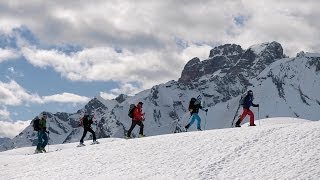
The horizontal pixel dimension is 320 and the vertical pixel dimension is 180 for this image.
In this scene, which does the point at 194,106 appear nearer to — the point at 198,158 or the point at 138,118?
the point at 138,118

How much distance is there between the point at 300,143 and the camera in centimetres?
1716

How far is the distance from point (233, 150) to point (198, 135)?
11.5 ft

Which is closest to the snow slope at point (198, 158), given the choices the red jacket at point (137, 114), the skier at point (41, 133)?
the red jacket at point (137, 114)

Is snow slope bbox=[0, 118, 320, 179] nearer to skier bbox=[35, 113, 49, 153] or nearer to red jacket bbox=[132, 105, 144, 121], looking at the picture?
red jacket bbox=[132, 105, 144, 121]

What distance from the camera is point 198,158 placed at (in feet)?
59.0

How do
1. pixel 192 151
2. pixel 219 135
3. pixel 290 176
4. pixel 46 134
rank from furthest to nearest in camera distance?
pixel 46 134 < pixel 219 135 < pixel 192 151 < pixel 290 176

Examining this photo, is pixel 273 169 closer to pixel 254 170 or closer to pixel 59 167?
pixel 254 170

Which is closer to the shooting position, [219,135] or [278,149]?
[278,149]

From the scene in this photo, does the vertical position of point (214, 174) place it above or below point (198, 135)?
below

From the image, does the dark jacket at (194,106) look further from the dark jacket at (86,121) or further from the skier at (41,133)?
the skier at (41,133)

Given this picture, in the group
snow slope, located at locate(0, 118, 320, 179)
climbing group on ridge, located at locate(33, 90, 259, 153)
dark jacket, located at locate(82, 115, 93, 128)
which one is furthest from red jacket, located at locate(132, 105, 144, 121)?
snow slope, located at locate(0, 118, 320, 179)

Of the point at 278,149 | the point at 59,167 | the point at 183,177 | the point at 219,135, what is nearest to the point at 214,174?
the point at 183,177

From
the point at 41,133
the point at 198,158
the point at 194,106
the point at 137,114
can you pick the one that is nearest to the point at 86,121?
the point at 41,133

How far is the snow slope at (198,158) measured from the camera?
1582 centimetres
